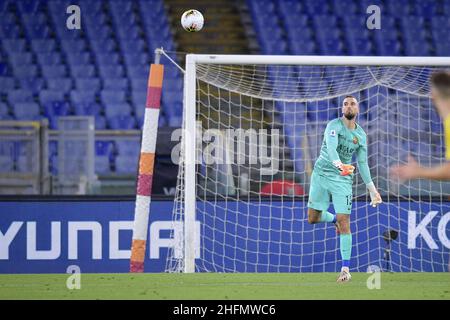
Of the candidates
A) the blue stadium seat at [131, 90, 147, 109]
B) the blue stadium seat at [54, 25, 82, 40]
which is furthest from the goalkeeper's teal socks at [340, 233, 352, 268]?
the blue stadium seat at [54, 25, 82, 40]

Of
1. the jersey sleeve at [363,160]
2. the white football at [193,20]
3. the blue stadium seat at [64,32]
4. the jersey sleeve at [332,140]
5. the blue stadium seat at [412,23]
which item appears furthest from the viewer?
the blue stadium seat at [412,23]

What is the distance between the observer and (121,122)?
57.6 feet

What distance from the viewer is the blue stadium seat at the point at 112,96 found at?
702 inches

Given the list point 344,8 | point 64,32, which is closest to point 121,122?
point 64,32

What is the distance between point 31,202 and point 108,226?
871mm

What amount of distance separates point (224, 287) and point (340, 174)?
70.1 inches

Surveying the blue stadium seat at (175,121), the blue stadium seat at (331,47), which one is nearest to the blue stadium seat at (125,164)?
the blue stadium seat at (175,121)

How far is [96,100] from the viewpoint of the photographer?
58.5 ft

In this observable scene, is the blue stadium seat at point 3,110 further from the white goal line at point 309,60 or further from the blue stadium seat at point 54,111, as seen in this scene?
the white goal line at point 309,60

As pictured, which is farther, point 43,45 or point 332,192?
point 43,45

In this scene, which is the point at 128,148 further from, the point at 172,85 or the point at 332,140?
the point at 332,140

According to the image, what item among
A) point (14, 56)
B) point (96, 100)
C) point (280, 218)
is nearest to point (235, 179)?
point (280, 218)

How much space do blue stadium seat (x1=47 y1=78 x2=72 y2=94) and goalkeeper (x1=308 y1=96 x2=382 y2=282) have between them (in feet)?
26.7

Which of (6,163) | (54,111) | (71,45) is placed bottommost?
(6,163)
